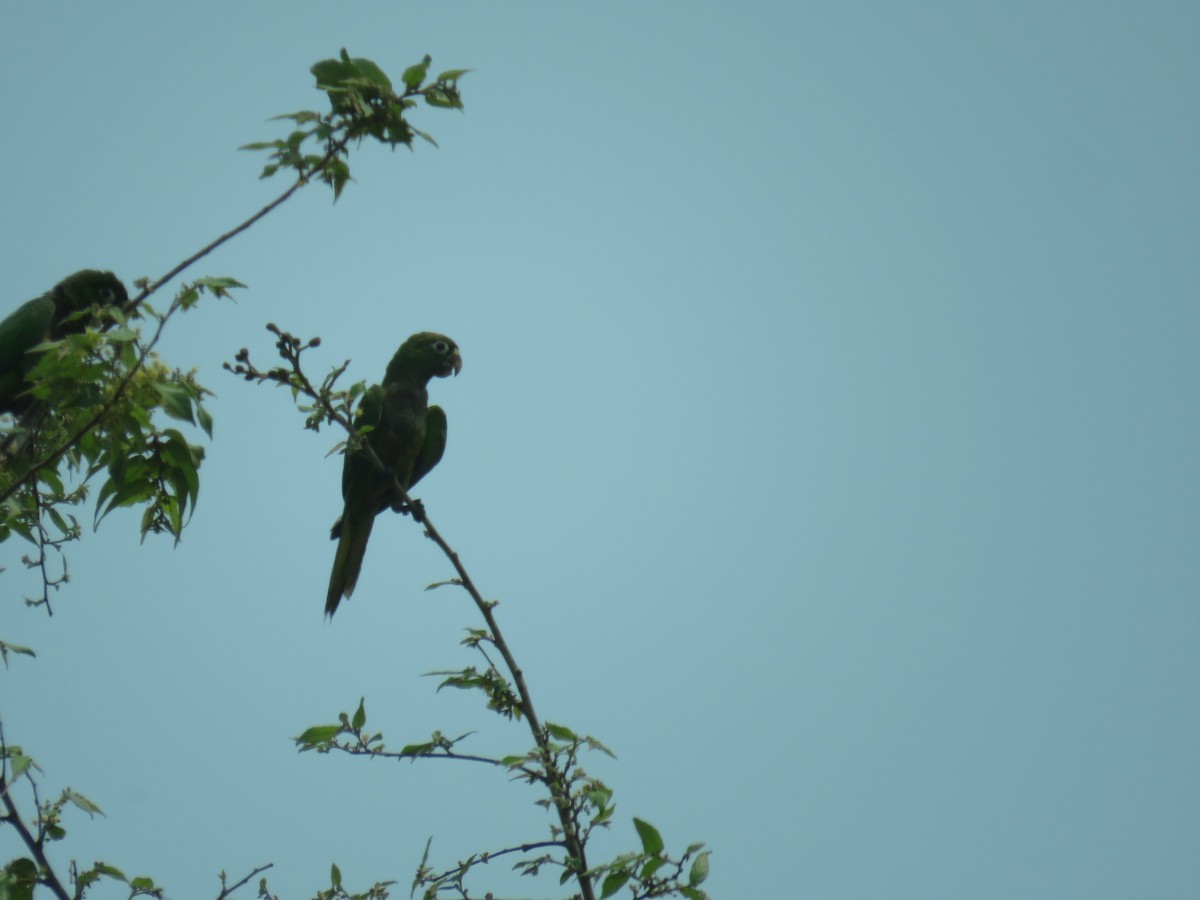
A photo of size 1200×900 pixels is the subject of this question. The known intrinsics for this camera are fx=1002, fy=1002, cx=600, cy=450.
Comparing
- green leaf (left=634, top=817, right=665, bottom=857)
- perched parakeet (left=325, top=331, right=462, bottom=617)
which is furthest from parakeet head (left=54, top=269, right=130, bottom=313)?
green leaf (left=634, top=817, right=665, bottom=857)

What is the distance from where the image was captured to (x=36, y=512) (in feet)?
8.98

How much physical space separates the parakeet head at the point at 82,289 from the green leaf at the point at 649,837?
5.16 m

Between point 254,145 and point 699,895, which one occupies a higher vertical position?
point 254,145

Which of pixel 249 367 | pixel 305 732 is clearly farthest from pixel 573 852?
pixel 249 367

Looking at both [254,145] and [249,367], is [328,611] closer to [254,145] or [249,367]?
[249,367]

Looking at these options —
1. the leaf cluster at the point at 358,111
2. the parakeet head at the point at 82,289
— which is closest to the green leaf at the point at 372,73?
the leaf cluster at the point at 358,111

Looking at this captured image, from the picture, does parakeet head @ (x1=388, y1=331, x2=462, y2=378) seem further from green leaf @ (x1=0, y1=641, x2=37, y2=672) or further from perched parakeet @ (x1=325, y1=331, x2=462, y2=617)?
green leaf @ (x1=0, y1=641, x2=37, y2=672)

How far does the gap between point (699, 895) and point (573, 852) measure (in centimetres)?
30

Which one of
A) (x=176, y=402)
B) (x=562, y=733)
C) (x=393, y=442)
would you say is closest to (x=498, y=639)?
(x=562, y=733)

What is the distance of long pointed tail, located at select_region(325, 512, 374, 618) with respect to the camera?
5.66m

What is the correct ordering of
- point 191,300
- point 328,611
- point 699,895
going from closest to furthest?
point 699,895, point 191,300, point 328,611

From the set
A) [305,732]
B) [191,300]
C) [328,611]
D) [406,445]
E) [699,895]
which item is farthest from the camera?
[406,445]

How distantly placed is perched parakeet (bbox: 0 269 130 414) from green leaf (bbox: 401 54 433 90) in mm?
3264

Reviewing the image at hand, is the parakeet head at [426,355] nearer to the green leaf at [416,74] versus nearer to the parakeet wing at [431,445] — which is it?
the parakeet wing at [431,445]
